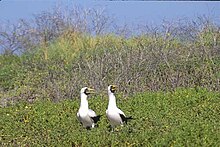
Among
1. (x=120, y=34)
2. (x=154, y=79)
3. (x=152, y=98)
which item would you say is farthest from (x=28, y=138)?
(x=120, y=34)

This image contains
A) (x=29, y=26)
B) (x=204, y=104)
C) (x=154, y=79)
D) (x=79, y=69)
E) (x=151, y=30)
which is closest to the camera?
(x=204, y=104)

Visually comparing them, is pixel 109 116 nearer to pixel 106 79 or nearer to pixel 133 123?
pixel 133 123

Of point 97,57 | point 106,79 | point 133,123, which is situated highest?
point 97,57

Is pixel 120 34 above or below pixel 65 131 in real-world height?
above

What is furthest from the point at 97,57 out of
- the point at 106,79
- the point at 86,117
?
the point at 86,117

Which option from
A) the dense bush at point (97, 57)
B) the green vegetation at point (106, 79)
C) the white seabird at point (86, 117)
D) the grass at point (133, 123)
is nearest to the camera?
the grass at point (133, 123)

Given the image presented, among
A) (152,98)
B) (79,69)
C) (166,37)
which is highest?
(166,37)

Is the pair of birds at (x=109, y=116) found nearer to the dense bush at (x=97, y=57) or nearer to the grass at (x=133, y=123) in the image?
the grass at (x=133, y=123)

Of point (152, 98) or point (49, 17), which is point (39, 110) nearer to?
point (152, 98)

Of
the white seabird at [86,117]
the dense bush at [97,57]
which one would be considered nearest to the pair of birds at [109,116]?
the white seabird at [86,117]

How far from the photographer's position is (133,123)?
604cm

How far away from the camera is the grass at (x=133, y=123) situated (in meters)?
5.13

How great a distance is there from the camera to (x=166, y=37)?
1027 centimetres

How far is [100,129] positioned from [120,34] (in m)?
5.99
